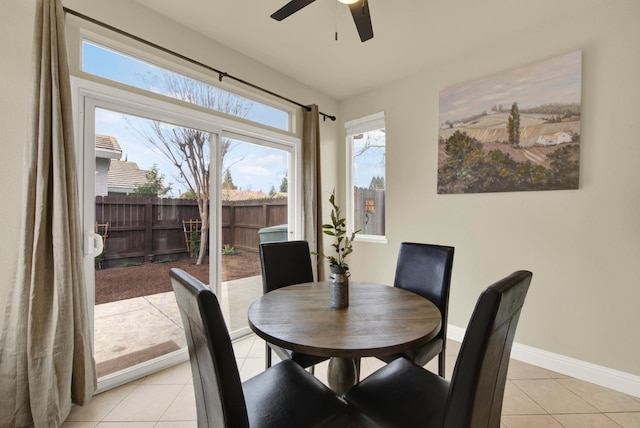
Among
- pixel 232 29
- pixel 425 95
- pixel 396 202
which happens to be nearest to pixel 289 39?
pixel 232 29

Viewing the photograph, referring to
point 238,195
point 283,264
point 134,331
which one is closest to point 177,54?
point 238,195

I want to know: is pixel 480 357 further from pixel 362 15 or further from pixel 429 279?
pixel 362 15

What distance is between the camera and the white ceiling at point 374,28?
2041 millimetres

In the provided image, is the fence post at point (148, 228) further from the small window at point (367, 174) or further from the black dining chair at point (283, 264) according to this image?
the small window at point (367, 174)

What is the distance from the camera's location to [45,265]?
63.0 inches

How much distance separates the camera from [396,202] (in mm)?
3225

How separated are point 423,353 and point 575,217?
1.63 meters

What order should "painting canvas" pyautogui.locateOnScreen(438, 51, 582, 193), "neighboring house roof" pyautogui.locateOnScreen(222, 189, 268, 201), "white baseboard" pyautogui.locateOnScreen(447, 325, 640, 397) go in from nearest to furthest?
"white baseboard" pyautogui.locateOnScreen(447, 325, 640, 397)
"painting canvas" pyautogui.locateOnScreen(438, 51, 582, 193)
"neighboring house roof" pyautogui.locateOnScreen(222, 189, 268, 201)

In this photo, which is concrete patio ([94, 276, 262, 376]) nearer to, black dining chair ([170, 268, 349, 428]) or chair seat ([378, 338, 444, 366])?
black dining chair ([170, 268, 349, 428])

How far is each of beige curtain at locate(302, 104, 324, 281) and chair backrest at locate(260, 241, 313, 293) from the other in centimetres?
90

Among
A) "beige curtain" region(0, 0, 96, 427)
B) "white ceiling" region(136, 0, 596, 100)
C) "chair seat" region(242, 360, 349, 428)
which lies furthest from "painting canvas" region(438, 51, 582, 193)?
"beige curtain" region(0, 0, 96, 427)

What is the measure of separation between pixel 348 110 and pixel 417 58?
1.12m

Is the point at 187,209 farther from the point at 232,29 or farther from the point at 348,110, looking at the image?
the point at 348,110

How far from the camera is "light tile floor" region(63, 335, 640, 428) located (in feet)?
5.49
